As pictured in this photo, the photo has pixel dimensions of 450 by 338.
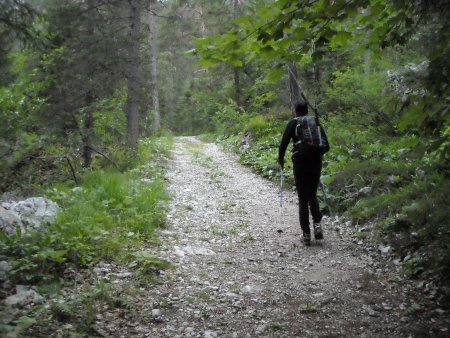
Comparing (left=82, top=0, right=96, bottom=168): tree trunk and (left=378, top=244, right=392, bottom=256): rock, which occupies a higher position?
(left=82, top=0, right=96, bottom=168): tree trunk

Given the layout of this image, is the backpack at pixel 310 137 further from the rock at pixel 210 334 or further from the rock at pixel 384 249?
the rock at pixel 210 334

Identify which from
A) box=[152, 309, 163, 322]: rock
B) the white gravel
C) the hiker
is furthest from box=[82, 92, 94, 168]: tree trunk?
box=[152, 309, 163, 322]: rock

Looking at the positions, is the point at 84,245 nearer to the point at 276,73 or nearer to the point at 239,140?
the point at 276,73

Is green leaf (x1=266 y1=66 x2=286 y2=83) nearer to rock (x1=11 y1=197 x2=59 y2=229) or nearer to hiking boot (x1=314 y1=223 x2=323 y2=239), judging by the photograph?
hiking boot (x1=314 y1=223 x2=323 y2=239)

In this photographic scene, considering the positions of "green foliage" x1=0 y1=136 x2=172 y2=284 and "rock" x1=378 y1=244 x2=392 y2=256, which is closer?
"green foliage" x1=0 y1=136 x2=172 y2=284

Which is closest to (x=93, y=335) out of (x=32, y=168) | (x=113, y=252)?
(x=113, y=252)

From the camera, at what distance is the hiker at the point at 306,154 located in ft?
19.5

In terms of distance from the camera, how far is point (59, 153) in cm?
1002

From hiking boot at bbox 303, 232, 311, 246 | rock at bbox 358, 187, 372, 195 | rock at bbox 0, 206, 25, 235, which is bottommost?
hiking boot at bbox 303, 232, 311, 246

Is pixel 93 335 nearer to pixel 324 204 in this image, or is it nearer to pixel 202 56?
pixel 202 56

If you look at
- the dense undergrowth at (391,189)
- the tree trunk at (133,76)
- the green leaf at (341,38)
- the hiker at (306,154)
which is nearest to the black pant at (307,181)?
the hiker at (306,154)

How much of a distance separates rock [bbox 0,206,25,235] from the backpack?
437 cm

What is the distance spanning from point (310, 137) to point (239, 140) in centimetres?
1325

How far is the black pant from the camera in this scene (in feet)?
20.3
